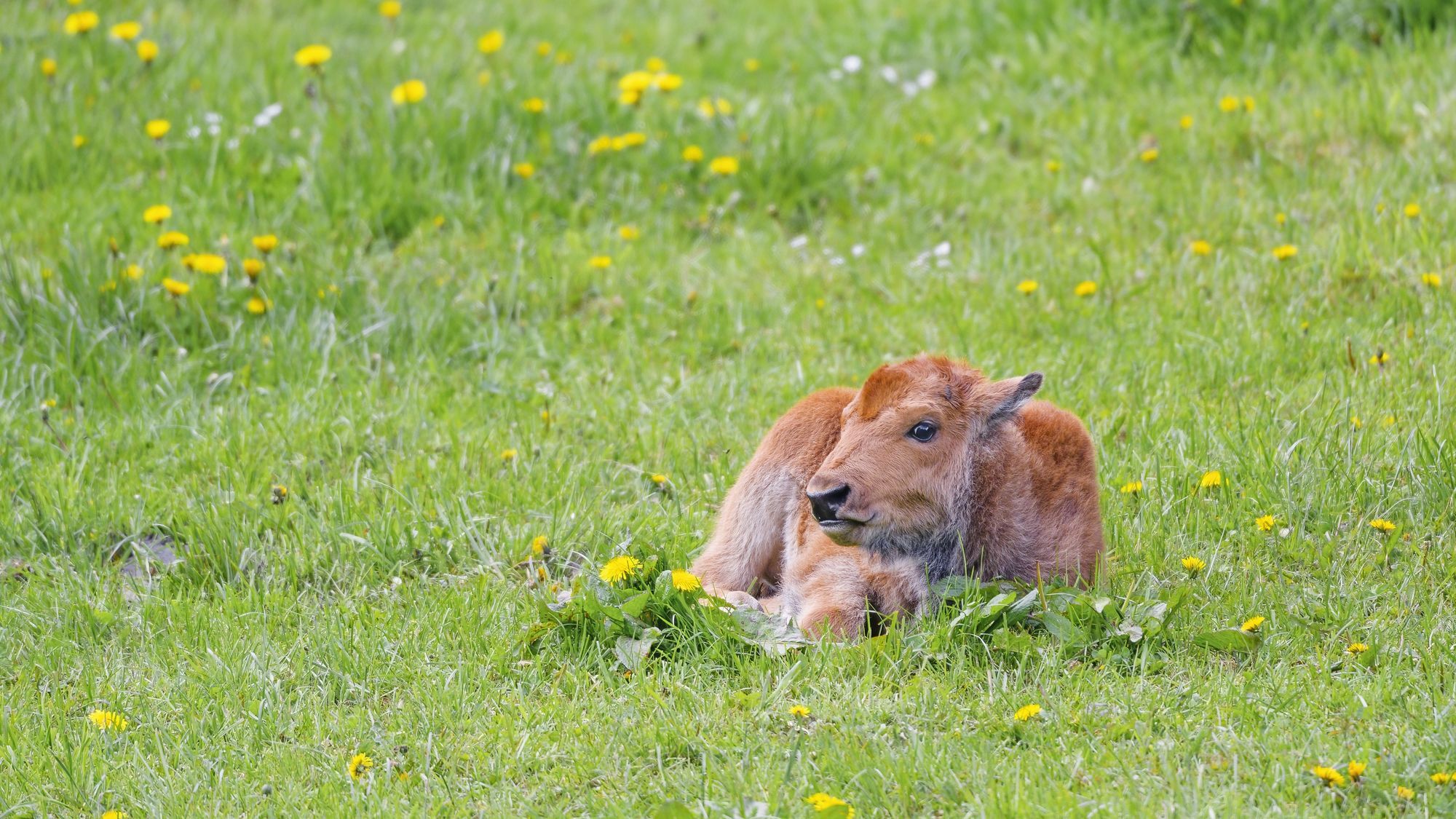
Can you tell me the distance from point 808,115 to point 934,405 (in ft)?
16.7

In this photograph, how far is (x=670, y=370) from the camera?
6.98 metres

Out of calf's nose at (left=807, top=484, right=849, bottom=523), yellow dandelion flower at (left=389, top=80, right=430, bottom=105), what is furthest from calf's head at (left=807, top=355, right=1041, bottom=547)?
yellow dandelion flower at (left=389, top=80, right=430, bottom=105)

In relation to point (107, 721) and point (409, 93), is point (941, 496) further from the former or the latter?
point (409, 93)

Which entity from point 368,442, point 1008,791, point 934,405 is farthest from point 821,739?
point 368,442

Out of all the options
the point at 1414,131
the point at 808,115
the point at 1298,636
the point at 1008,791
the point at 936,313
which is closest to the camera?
the point at 1008,791

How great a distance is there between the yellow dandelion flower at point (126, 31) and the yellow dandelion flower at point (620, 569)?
5835 mm

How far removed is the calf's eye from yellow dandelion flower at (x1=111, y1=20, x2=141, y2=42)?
6.44 meters

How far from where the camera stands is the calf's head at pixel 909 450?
176 inches

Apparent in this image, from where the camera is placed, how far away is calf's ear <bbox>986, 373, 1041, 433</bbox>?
4.63 m

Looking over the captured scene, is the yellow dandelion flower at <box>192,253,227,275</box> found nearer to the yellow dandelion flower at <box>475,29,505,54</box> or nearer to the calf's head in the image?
the yellow dandelion flower at <box>475,29,505,54</box>

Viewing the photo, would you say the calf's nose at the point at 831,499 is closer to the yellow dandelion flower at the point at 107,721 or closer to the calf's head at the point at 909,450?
the calf's head at the point at 909,450

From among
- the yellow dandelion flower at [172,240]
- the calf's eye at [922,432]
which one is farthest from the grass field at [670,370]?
the calf's eye at [922,432]

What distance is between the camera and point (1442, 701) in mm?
4055

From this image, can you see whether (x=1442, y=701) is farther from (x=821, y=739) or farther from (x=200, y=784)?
(x=200, y=784)
